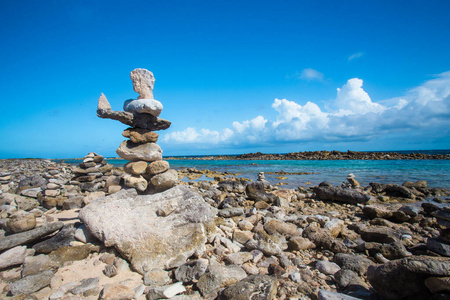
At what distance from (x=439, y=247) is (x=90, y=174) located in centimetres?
1614

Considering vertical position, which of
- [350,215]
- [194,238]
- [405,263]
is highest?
[405,263]

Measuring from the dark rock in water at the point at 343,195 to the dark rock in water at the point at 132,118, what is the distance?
1021cm

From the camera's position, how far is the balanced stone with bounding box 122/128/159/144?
22.4 ft

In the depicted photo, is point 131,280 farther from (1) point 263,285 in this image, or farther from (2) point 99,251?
(1) point 263,285

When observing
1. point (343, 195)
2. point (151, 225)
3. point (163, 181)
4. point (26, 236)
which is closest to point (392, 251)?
point (151, 225)

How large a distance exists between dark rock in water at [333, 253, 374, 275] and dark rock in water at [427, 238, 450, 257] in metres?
1.76

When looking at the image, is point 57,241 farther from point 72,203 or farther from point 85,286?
point 72,203

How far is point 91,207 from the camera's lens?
5.83 metres

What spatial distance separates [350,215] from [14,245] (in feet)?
38.2

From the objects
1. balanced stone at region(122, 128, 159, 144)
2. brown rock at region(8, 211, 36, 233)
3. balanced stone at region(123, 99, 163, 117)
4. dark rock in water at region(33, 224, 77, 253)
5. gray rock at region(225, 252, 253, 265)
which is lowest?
gray rock at region(225, 252, 253, 265)

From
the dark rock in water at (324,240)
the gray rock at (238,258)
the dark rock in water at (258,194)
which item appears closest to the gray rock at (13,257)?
the gray rock at (238,258)

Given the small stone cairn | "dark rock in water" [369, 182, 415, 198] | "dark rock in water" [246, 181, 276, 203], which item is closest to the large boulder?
"dark rock in water" [246, 181, 276, 203]

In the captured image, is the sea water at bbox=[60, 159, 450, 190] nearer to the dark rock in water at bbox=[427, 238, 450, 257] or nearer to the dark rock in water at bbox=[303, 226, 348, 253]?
the dark rock in water at bbox=[303, 226, 348, 253]

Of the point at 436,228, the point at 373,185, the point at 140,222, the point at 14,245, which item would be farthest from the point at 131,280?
the point at 373,185
